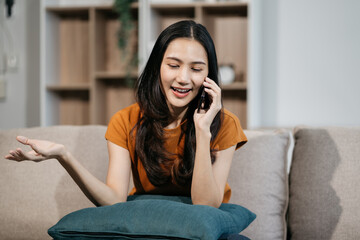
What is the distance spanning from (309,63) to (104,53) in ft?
5.25

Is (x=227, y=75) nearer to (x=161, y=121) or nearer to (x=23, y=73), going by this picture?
(x=23, y=73)

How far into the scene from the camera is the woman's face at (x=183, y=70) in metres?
1.41

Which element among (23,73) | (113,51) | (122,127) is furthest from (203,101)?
(23,73)

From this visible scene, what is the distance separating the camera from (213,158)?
1.47m

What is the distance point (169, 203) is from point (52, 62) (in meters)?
2.57

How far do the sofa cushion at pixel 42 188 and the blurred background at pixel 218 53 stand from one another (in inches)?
60.3

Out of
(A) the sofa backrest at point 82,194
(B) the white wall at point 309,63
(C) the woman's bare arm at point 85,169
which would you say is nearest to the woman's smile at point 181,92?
(C) the woman's bare arm at point 85,169

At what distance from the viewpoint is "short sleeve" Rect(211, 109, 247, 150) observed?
4.86 ft

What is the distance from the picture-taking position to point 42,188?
5.42 ft

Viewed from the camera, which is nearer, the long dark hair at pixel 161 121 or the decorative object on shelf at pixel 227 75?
the long dark hair at pixel 161 121

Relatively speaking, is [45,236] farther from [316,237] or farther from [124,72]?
[124,72]

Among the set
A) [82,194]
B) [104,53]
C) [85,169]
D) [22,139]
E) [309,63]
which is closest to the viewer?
[22,139]

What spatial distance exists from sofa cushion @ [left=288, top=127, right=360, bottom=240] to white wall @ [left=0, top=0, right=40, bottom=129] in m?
2.43

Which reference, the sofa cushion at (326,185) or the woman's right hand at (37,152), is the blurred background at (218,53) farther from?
the woman's right hand at (37,152)
